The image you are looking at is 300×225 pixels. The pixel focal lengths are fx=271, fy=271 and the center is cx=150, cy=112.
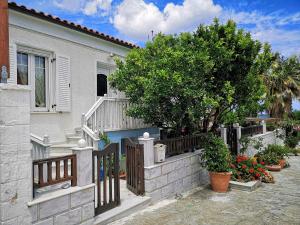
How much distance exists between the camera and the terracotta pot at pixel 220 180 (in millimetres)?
7051

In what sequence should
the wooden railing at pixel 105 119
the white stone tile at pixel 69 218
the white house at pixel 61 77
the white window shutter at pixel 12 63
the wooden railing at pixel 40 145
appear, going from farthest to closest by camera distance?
1. the white house at pixel 61 77
2. the wooden railing at pixel 105 119
3. the white window shutter at pixel 12 63
4. the wooden railing at pixel 40 145
5. the white stone tile at pixel 69 218

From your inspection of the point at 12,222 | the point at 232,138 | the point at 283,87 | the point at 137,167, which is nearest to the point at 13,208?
the point at 12,222

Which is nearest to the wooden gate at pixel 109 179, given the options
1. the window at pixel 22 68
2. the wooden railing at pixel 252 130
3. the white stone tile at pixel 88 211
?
the white stone tile at pixel 88 211

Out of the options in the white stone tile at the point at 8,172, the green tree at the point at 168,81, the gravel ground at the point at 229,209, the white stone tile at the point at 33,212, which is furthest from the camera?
the green tree at the point at 168,81

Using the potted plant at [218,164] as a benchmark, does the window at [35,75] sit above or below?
above

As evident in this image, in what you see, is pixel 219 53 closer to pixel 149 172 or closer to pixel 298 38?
pixel 149 172

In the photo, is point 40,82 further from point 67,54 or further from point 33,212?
point 33,212

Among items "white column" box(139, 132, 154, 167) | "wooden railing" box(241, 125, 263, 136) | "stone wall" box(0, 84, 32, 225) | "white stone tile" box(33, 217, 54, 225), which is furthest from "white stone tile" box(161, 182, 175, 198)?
"wooden railing" box(241, 125, 263, 136)

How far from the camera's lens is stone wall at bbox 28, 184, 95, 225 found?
11.9ft

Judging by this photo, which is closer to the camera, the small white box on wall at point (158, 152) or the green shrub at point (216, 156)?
the small white box on wall at point (158, 152)

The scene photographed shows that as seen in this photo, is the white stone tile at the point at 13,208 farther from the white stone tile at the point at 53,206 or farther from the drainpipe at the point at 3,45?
the drainpipe at the point at 3,45

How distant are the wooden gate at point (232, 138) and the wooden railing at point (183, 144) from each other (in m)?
2.60

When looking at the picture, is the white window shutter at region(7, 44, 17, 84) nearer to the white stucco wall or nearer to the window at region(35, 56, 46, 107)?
the white stucco wall

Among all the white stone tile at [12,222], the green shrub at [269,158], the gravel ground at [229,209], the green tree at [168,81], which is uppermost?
the green tree at [168,81]
